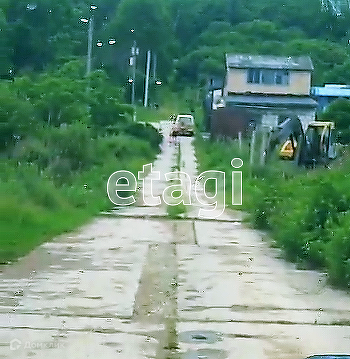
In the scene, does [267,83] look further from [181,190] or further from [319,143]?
[181,190]

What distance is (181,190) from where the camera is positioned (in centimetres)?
2156

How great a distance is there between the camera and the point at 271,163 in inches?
918

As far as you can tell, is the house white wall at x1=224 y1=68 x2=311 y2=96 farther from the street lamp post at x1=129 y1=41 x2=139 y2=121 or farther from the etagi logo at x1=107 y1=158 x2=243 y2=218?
the etagi logo at x1=107 y1=158 x2=243 y2=218

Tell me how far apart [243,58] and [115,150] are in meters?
20.2

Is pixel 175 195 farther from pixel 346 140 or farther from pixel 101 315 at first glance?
pixel 346 140

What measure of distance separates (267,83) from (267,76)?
1.45ft


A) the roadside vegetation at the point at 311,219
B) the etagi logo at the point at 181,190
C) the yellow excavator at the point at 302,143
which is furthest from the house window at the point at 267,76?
the roadside vegetation at the point at 311,219

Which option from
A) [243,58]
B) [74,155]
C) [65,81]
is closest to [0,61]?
[243,58]

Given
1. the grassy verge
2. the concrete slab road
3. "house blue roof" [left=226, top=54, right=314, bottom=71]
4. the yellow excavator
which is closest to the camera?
the concrete slab road

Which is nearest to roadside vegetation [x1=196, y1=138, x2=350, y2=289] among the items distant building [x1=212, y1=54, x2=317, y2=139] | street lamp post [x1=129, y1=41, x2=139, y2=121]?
distant building [x1=212, y1=54, x2=317, y2=139]

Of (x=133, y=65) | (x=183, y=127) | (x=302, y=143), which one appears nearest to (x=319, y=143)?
(x=302, y=143)

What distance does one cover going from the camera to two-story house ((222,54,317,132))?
45.0 metres

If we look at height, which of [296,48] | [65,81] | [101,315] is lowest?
[101,315]

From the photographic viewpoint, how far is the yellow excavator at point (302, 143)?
26.0 meters
